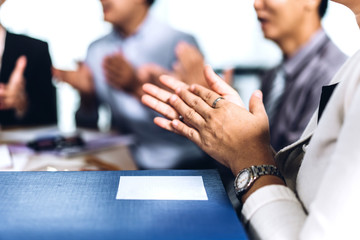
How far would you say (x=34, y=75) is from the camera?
2102 mm

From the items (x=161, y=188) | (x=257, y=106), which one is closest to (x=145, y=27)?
(x=257, y=106)

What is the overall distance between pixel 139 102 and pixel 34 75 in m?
0.61

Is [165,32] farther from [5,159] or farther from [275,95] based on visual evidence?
[5,159]

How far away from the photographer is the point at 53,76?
214cm

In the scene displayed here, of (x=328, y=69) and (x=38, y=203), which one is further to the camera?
(x=328, y=69)

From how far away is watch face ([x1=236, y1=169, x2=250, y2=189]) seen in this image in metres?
0.64

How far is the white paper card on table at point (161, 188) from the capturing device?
1.99 ft

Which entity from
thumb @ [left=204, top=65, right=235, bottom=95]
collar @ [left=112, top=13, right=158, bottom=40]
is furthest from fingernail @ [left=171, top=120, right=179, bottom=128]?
collar @ [left=112, top=13, right=158, bottom=40]

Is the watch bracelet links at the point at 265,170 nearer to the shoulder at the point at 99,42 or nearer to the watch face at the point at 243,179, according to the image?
the watch face at the point at 243,179

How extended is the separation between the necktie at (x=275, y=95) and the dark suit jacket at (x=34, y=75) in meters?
1.20

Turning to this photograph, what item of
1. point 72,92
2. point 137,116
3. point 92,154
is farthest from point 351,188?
point 72,92

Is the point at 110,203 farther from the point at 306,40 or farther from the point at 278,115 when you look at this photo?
the point at 306,40

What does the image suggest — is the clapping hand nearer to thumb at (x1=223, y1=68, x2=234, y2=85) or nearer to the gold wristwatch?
thumb at (x1=223, y1=68, x2=234, y2=85)

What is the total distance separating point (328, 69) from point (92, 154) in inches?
48.1
